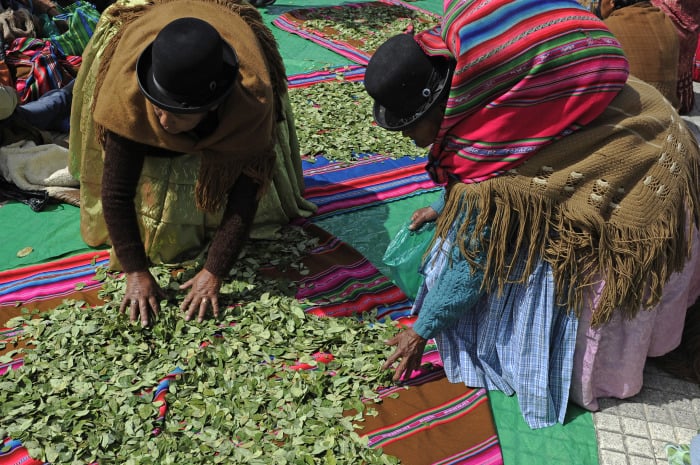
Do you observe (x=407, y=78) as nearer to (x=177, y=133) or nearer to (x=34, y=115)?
(x=177, y=133)

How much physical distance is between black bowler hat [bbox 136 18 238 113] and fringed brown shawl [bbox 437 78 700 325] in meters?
0.94

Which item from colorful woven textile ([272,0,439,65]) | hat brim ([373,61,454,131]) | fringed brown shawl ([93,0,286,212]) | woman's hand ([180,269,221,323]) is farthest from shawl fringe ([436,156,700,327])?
colorful woven textile ([272,0,439,65])

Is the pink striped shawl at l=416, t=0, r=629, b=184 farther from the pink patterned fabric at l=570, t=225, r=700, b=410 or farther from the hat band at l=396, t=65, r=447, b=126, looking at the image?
the pink patterned fabric at l=570, t=225, r=700, b=410

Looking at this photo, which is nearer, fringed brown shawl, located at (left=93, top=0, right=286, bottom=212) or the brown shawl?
fringed brown shawl, located at (left=93, top=0, right=286, bottom=212)

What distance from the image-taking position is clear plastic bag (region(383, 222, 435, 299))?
2965mm

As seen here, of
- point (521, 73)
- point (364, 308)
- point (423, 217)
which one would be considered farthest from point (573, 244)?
point (364, 308)

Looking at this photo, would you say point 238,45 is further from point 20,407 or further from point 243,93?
point 20,407

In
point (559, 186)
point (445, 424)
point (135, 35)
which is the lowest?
point (445, 424)

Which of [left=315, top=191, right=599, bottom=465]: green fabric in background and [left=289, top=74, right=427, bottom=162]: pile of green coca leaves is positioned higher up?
[left=289, top=74, right=427, bottom=162]: pile of green coca leaves

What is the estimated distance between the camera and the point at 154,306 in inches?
107

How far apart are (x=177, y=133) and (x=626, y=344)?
1.95 m

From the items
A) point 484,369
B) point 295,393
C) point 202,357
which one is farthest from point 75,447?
point 484,369

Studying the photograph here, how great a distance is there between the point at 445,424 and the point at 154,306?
4.34 ft

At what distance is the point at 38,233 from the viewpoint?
3.48m
